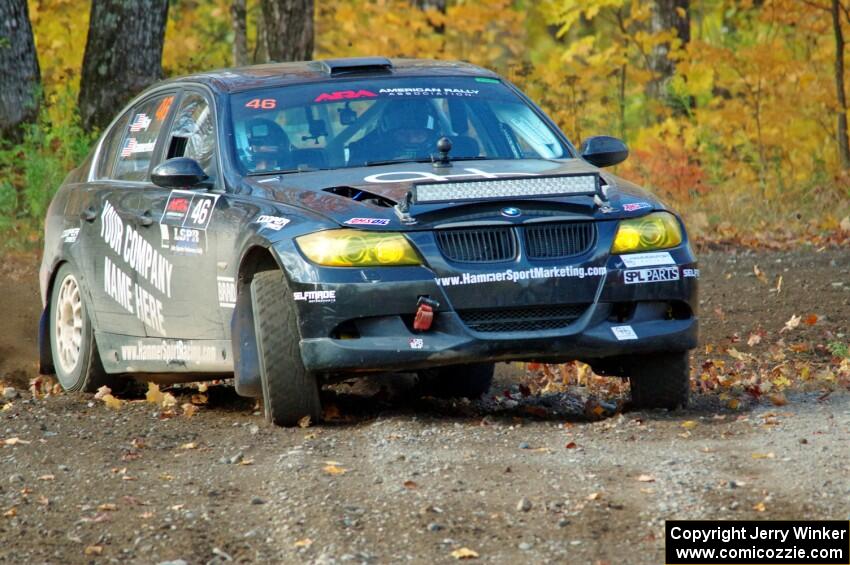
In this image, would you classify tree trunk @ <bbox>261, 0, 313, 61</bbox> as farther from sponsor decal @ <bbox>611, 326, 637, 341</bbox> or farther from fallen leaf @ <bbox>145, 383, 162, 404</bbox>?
sponsor decal @ <bbox>611, 326, 637, 341</bbox>

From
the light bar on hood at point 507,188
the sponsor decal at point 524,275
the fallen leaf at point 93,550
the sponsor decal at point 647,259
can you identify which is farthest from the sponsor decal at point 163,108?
the fallen leaf at point 93,550

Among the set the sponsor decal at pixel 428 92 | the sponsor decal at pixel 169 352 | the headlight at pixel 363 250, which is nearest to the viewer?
the headlight at pixel 363 250

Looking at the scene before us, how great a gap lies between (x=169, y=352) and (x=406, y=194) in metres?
1.97

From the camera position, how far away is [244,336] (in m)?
7.08

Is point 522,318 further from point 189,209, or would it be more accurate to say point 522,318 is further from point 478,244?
point 189,209

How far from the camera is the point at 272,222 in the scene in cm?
684

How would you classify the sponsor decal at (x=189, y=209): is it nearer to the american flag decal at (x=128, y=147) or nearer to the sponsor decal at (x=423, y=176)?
the sponsor decal at (x=423, y=176)

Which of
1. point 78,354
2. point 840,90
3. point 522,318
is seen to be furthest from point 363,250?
point 840,90

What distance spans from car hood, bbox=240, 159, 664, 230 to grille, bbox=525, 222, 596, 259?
0.15ft

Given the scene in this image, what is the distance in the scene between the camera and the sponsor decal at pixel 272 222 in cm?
678

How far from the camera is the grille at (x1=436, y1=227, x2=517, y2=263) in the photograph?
658cm

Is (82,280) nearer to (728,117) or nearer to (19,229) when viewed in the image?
(19,229)

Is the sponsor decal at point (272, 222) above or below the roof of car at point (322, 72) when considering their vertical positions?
below

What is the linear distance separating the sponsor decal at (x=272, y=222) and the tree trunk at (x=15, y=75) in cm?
946
